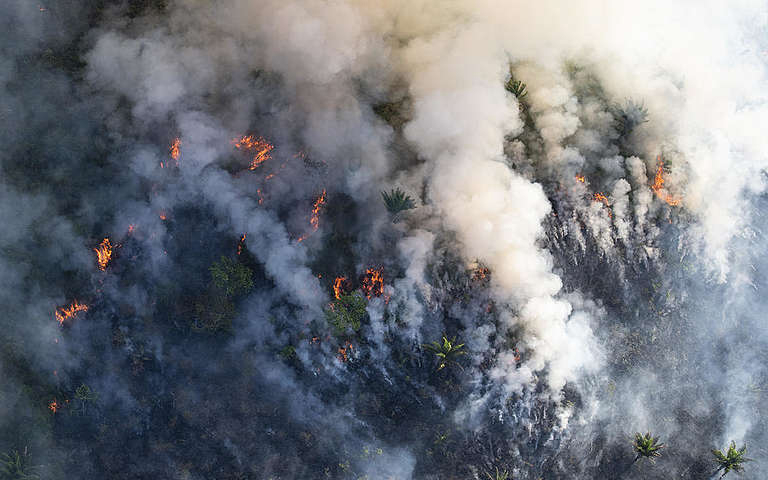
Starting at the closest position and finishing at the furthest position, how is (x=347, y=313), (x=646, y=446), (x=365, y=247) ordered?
(x=646, y=446) → (x=347, y=313) → (x=365, y=247)

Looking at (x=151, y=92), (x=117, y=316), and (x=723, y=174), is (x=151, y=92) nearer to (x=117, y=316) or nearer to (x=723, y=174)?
(x=117, y=316)

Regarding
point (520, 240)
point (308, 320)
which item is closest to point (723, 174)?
point (520, 240)

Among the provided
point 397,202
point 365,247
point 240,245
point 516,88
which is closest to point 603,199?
point 516,88

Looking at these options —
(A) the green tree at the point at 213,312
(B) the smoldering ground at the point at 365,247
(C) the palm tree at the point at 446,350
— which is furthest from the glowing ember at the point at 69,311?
(C) the palm tree at the point at 446,350

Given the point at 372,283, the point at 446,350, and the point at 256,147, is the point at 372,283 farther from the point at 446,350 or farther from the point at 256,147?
the point at 256,147

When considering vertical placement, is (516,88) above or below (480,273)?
above

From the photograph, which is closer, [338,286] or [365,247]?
[338,286]
